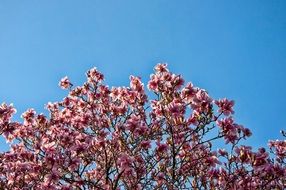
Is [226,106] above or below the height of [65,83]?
below

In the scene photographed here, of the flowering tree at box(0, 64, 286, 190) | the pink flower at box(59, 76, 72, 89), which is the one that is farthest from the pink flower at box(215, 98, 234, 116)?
the pink flower at box(59, 76, 72, 89)

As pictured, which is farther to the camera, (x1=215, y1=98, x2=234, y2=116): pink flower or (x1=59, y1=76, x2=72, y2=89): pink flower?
(x1=59, y1=76, x2=72, y2=89): pink flower

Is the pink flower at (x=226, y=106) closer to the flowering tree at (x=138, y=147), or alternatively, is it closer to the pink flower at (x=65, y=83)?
the flowering tree at (x=138, y=147)

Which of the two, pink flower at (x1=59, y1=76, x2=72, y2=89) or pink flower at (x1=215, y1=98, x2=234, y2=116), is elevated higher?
pink flower at (x1=59, y1=76, x2=72, y2=89)

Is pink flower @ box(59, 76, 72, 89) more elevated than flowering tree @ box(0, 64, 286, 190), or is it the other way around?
pink flower @ box(59, 76, 72, 89)

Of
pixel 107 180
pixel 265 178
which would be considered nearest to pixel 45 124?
pixel 107 180

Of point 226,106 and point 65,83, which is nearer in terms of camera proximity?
point 226,106

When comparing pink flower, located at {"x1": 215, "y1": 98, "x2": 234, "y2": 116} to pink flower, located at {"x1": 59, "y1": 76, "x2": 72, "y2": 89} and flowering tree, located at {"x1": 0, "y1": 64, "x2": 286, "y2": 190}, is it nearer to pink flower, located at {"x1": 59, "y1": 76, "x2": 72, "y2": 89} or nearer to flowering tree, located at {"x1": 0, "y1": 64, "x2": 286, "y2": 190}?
flowering tree, located at {"x1": 0, "y1": 64, "x2": 286, "y2": 190}

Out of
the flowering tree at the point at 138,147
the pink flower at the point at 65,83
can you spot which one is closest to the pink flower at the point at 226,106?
the flowering tree at the point at 138,147

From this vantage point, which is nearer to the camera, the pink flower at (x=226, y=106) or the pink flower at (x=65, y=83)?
the pink flower at (x=226, y=106)

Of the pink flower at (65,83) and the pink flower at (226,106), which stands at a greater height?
the pink flower at (65,83)

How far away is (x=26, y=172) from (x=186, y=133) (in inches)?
166

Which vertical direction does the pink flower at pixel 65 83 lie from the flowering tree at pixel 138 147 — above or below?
above

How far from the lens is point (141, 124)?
1018 centimetres
